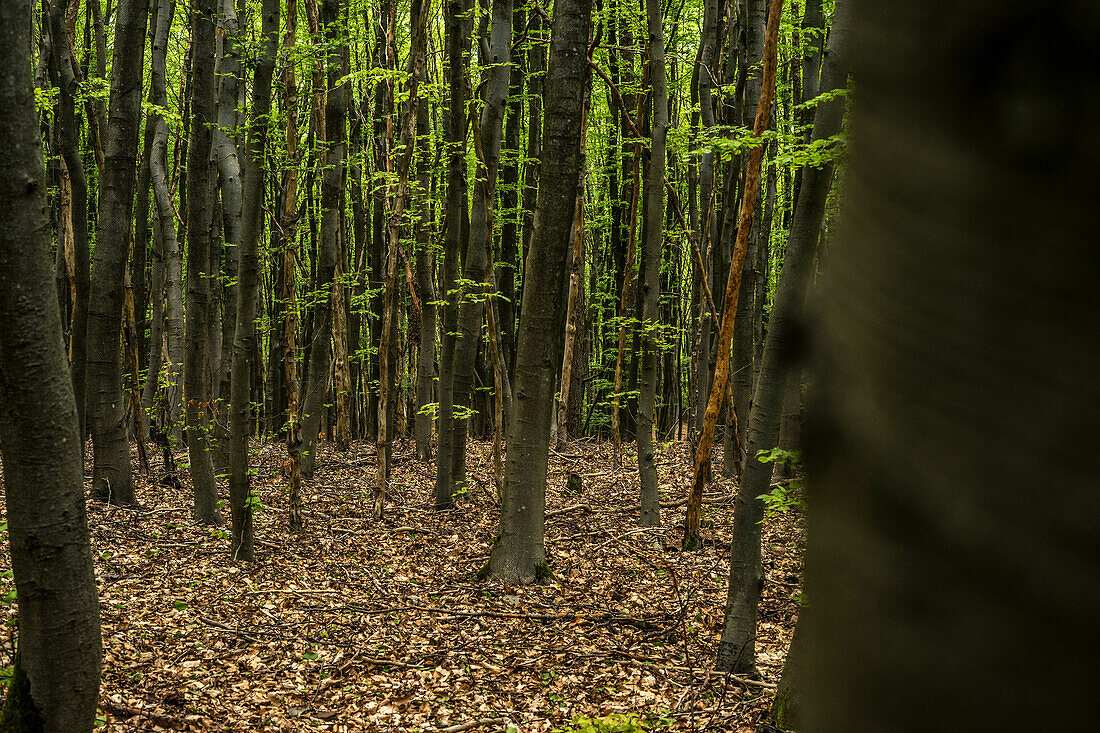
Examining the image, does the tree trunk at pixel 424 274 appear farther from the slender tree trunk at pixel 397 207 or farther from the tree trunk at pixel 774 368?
the tree trunk at pixel 774 368

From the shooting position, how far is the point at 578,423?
18766mm

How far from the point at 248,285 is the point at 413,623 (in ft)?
13.1

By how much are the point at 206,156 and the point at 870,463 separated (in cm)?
1070

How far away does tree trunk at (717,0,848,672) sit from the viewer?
15.9ft

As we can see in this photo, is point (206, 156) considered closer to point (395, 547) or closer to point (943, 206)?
point (395, 547)

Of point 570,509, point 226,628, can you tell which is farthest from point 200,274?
point 570,509

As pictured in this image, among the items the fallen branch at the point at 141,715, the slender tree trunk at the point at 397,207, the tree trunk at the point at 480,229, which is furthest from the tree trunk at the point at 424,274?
the fallen branch at the point at 141,715

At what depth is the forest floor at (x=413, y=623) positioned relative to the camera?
5.16 metres

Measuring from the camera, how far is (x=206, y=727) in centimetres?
475

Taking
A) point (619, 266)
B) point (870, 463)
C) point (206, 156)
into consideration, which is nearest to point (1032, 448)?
point (870, 463)

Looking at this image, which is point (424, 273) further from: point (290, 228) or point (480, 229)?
point (290, 228)

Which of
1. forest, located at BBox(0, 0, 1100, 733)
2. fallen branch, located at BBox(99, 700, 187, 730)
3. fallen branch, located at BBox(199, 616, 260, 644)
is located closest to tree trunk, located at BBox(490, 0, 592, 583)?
forest, located at BBox(0, 0, 1100, 733)

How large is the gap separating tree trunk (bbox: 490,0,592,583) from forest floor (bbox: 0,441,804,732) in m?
0.50

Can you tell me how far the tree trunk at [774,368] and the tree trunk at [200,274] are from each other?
6794 mm
